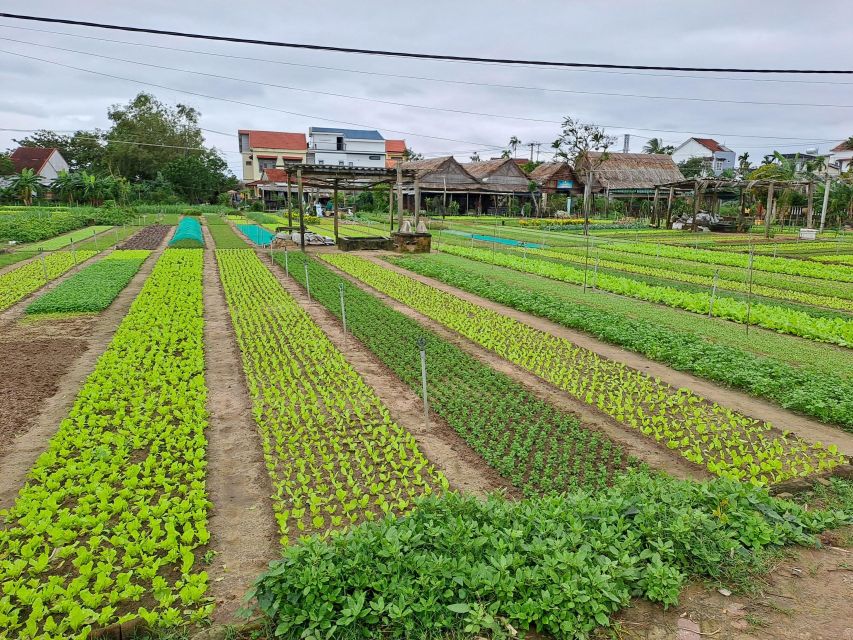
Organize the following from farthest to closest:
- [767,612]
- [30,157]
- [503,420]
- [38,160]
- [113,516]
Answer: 1. [30,157]
2. [38,160]
3. [503,420]
4. [113,516]
5. [767,612]

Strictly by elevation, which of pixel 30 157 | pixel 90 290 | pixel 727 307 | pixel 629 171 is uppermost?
pixel 30 157

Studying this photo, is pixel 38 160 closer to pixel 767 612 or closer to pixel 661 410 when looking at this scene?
pixel 661 410

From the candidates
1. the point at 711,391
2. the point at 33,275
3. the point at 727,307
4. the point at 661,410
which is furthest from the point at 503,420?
the point at 33,275

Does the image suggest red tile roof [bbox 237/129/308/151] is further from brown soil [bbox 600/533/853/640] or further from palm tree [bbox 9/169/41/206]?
brown soil [bbox 600/533/853/640]

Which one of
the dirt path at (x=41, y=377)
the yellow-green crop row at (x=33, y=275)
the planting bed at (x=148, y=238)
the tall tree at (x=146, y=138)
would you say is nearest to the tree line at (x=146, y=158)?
the tall tree at (x=146, y=138)

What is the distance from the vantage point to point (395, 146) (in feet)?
315

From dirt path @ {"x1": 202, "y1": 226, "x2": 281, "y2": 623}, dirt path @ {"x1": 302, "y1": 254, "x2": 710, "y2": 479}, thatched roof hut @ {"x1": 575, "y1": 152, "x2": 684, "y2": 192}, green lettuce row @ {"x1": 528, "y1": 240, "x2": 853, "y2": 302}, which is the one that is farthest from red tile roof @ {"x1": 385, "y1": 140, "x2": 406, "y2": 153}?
dirt path @ {"x1": 202, "y1": 226, "x2": 281, "y2": 623}

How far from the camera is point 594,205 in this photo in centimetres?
6031

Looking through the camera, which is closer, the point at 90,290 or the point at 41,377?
the point at 41,377

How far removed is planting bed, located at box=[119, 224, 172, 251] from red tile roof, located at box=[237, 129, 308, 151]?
4540 cm

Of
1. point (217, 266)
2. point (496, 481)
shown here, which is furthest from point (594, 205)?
point (496, 481)

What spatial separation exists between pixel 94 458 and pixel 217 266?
1765cm

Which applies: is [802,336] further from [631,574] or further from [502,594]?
[502,594]

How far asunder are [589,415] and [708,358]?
11.6 ft
